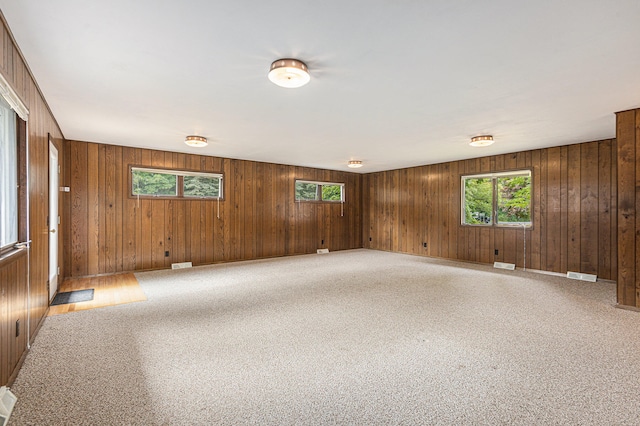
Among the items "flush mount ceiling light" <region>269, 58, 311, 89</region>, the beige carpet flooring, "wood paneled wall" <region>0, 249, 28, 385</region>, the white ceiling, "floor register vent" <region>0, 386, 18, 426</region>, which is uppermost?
the white ceiling

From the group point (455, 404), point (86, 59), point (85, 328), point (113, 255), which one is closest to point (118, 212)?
point (113, 255)

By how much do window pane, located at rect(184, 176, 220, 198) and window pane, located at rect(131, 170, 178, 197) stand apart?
22cm

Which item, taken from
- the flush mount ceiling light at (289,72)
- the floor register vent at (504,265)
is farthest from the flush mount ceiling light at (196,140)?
the floor register vent at (504,265)

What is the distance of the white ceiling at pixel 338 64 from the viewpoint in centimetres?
172

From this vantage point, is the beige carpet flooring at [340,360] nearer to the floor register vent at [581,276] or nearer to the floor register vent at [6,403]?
the floor register vent at [6,403]

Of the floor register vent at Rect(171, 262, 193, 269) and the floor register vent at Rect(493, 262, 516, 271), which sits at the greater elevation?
the floor register vent at Rect(171, 262, 193, 269)

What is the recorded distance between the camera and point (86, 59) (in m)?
2.26

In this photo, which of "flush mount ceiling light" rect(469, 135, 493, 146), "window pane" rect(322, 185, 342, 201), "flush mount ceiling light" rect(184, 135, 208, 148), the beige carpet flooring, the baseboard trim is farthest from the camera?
"window pane" rect(322, 185, 342, 201)

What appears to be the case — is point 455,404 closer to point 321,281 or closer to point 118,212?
point 321,281

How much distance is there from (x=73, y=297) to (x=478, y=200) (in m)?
7.16

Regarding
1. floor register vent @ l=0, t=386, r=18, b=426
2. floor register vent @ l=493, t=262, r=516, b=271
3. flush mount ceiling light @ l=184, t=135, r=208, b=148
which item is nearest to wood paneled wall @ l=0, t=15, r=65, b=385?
floor register vent @ l=0, t=386, r=18, b=426

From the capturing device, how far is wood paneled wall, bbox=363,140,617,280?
15.6ft

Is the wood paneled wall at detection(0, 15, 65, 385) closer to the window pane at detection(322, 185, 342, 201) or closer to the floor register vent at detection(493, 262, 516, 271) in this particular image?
the window pane at detection(322, 185, 342, 201)

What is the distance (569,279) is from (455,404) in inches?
180
